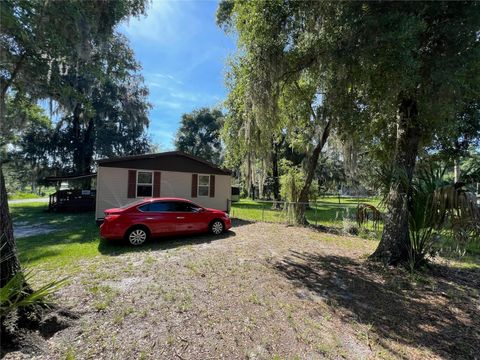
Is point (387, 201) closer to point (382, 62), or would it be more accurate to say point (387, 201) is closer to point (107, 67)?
point (382, 62)

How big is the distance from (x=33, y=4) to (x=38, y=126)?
15.7 metres

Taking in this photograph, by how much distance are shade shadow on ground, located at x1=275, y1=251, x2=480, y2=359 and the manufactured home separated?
7675 millimetres

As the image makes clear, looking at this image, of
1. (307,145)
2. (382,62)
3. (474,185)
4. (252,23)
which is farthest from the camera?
(307,145)

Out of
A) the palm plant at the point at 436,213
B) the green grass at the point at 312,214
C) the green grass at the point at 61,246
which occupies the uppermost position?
the palm plant at the point at 436,213

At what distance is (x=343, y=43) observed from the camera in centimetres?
481

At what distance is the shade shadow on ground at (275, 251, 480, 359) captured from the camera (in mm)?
3213

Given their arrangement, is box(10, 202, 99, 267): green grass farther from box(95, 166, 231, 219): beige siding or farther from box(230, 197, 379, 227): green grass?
box(230, 197, 379, 227): green grass

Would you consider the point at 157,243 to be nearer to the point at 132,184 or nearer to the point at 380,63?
the point at 132,184

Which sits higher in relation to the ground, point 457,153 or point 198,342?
point 457,153

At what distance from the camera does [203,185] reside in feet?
43.4

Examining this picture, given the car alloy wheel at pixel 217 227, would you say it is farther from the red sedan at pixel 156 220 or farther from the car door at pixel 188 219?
the car door at pixel 188 219

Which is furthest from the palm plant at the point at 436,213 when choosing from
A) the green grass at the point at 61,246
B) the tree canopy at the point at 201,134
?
the tree canopy at the point at 201,134

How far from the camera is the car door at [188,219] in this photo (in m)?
7.75

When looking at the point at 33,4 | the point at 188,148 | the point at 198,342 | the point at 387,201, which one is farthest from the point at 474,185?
the point at 188,148
